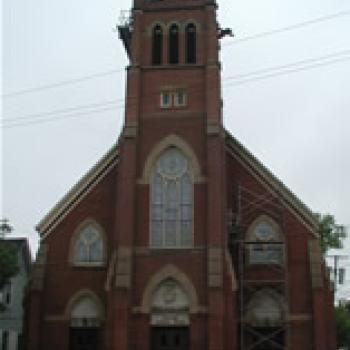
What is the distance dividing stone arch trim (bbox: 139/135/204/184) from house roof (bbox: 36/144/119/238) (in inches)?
131

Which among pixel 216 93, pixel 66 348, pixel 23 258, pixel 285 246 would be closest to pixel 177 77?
pixel 216 93

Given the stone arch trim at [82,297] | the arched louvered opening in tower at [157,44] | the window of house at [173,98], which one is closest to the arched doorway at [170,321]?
the stone arch trim at [82,297]

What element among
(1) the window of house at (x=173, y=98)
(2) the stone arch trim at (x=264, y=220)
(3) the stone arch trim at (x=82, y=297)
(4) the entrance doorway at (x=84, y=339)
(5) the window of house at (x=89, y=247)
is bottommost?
(4) the entrance doorway at (x=84, y=339)

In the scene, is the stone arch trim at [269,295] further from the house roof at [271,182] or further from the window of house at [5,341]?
the window of house at [5,341]

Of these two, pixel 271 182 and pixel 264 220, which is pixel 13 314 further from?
pixel 271 182

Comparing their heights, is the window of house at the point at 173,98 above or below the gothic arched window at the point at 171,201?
above

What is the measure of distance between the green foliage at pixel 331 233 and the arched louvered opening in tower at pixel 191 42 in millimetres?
20368

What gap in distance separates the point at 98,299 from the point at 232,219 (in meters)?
7.93

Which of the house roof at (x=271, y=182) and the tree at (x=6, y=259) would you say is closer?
the tree at (x=6, y=259)

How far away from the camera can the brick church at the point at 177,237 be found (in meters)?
31.1

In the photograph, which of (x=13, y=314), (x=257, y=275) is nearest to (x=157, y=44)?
(x=257, y=275)

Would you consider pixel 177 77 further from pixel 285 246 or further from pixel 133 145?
pixel 285 246

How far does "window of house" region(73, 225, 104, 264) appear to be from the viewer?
34.9 meters

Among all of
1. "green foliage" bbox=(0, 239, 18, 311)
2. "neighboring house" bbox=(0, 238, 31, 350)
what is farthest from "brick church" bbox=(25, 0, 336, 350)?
"neighboring house" bbox=(0, 238, 31, 350)
